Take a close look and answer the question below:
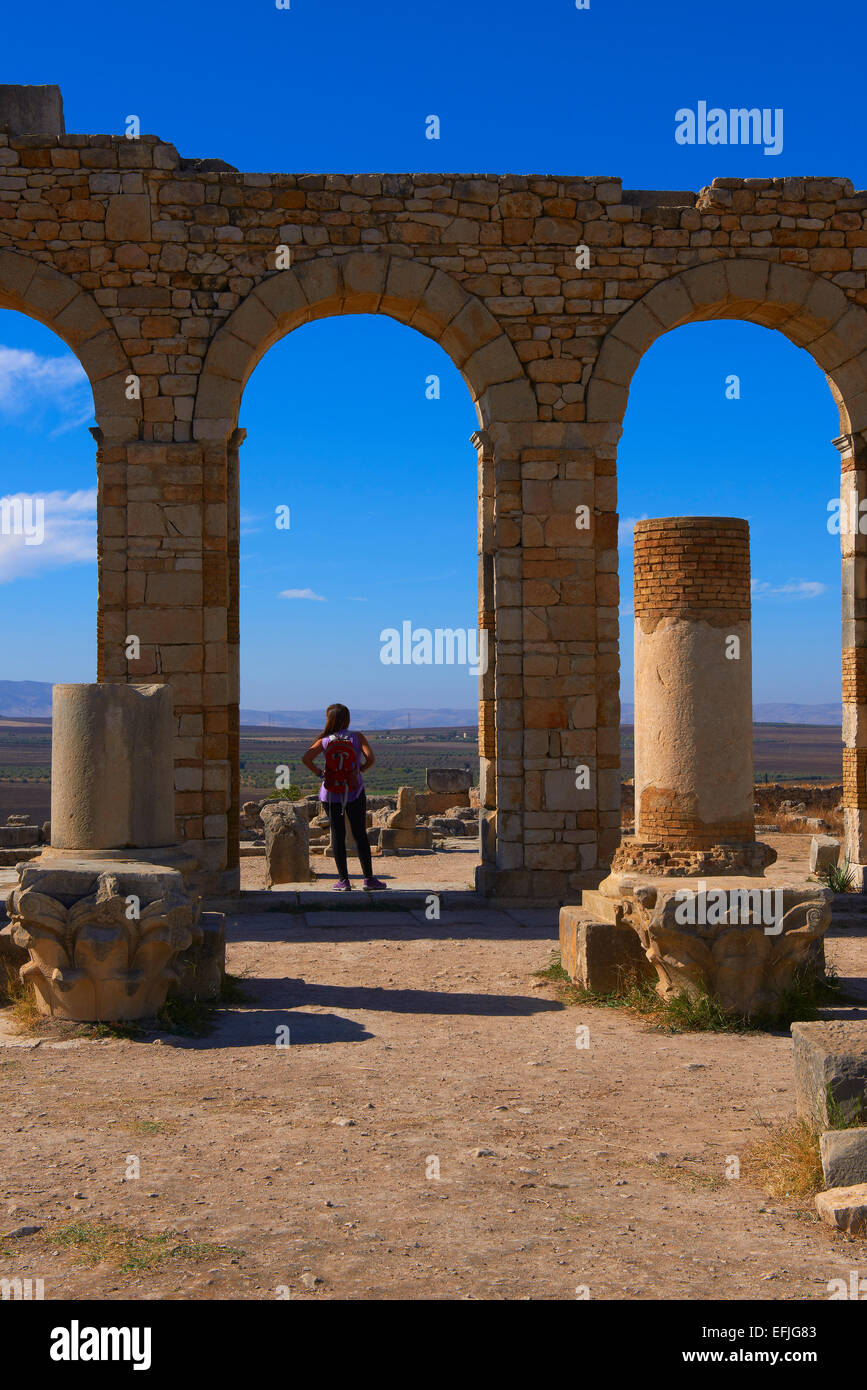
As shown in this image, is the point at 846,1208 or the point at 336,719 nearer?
the point at 846,1208

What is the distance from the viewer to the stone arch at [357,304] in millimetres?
10516

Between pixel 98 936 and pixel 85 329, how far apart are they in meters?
6.26

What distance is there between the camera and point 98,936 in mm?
6211

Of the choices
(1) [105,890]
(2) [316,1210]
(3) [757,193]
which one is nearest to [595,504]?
(3) [757,193]

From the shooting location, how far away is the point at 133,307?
34.4ft

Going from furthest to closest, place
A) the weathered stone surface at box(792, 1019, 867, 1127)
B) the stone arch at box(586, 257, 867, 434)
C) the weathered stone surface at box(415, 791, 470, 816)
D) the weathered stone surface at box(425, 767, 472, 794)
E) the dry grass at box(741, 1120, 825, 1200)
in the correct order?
the weathered stone surface at box(425, 767, 472, 794) < the weathered stone surface at box(415, 791, 470, 816) < the stone arch at box(586, 257, 867, 434) < the weathered stone surface at box(792, 1019, 867, 1127) < the dry grass at box(741, 1120, 825, 1200)

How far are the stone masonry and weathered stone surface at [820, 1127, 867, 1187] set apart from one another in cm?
662

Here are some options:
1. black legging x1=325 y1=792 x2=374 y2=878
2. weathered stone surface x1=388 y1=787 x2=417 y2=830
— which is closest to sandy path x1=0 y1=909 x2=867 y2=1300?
black legging x1=325 y1=792 x2=374 y2=878

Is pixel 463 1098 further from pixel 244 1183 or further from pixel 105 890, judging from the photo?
pixel 105 890

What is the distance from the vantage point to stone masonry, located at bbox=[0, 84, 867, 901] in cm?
1047

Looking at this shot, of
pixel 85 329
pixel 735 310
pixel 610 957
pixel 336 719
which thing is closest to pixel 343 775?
pixel 336 719

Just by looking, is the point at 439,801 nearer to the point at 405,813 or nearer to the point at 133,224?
the point at 405,813

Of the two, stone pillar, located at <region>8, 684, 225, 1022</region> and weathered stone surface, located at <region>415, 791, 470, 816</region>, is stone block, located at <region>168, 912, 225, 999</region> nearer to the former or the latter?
stone pillar, located at <region>8, 684, 225, 1022</region>

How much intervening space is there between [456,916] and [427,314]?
5333 mm
